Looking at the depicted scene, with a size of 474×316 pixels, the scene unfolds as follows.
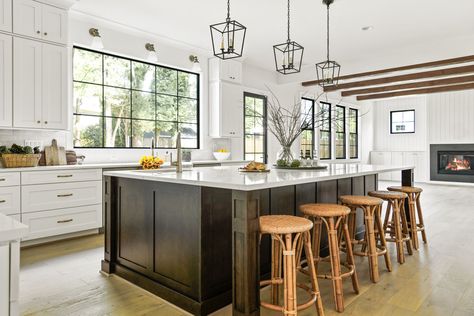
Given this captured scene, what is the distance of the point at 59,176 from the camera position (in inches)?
150

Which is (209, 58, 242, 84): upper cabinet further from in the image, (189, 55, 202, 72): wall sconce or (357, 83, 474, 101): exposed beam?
(357, 83, 474, 101): exposed beam

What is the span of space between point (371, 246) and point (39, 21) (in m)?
4.25

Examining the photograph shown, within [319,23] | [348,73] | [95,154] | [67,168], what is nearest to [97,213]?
[67,168]

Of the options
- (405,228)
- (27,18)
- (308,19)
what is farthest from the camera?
(308,19)

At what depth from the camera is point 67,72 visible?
415 cm

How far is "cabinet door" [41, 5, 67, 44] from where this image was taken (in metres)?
3.88

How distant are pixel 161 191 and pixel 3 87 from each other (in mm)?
2506

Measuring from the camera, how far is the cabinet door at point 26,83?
145 inches

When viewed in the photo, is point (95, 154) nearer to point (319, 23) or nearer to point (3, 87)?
point (3, 87)

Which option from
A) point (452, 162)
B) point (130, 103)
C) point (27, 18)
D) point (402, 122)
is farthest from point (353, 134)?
point (27, 18)

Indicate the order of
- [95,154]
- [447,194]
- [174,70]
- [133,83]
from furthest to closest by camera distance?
1. [447,194]
2. [174,70]
3. [133,83]
4. [95,154]

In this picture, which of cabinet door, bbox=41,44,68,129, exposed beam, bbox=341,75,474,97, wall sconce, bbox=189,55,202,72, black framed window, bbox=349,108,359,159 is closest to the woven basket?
cabinet door, bbox=41,44,68,129

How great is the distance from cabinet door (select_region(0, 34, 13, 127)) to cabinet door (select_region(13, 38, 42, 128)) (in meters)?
0.04

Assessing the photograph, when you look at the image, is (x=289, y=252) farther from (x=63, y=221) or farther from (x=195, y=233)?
(x=63, y=221)
